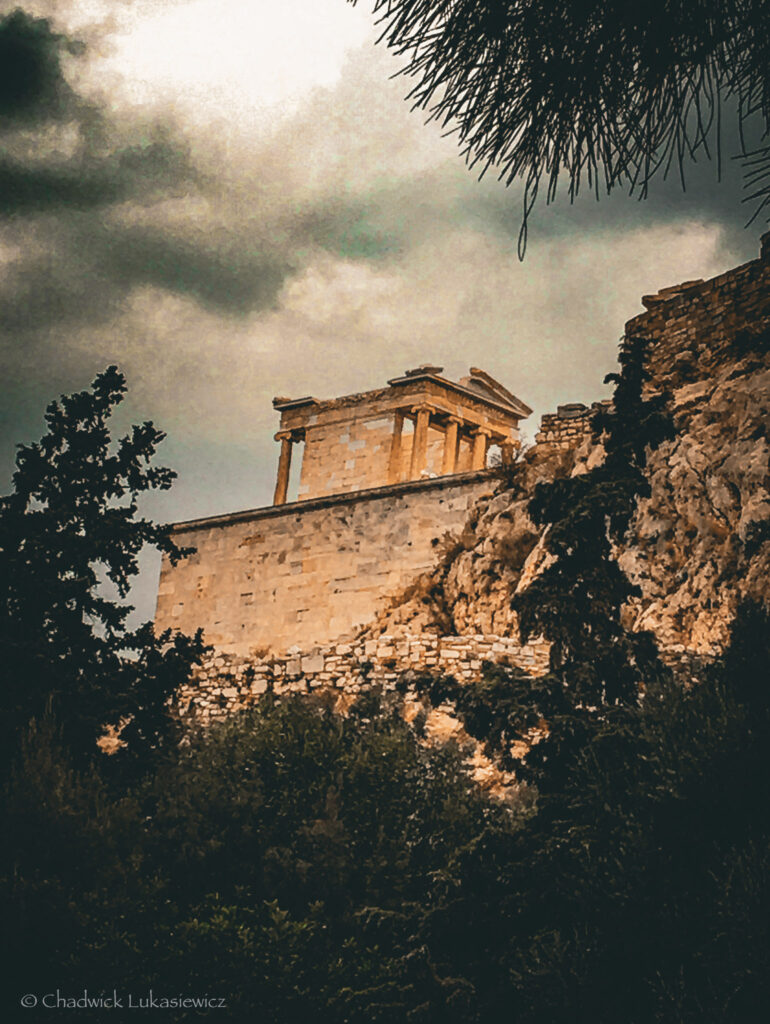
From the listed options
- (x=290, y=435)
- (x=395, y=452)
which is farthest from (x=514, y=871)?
(x=290, y=435)

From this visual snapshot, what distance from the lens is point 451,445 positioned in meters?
31.0

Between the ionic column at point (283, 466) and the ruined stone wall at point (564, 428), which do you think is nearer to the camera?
the ruined stone wall at point (564, 428)

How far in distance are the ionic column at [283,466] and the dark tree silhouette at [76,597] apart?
49.2ft

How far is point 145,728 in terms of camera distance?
50.9 feet

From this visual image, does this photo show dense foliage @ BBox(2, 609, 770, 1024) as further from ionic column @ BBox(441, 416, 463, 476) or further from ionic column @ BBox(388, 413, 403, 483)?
ionic column @ BBox(441, 416, 463, 476)

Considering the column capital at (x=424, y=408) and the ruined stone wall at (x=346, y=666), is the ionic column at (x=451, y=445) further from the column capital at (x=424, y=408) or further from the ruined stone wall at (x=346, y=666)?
the ruined stone wall at (x=346, y=666)

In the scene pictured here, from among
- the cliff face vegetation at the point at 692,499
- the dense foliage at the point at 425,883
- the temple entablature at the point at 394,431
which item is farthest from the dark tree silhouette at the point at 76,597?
the temple entablature at the point at 394,431

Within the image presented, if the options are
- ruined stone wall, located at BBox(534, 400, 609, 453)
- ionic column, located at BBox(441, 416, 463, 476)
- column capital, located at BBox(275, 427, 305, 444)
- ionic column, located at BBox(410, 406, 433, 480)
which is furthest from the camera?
column capital, located at BBox(275, 427, 305, 444)

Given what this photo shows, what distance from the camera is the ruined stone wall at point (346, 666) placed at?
55.3 feet

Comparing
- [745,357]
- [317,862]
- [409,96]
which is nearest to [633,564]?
[745,357]

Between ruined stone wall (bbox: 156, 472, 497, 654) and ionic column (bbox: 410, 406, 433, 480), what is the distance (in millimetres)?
4809

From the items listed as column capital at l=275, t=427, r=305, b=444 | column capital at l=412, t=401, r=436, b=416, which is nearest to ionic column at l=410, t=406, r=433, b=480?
column capital at l=412, t=401, r=436, b=416

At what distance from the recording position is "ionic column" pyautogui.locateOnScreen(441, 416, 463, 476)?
3031 centimetres

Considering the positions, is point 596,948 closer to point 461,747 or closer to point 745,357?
point 461,747
